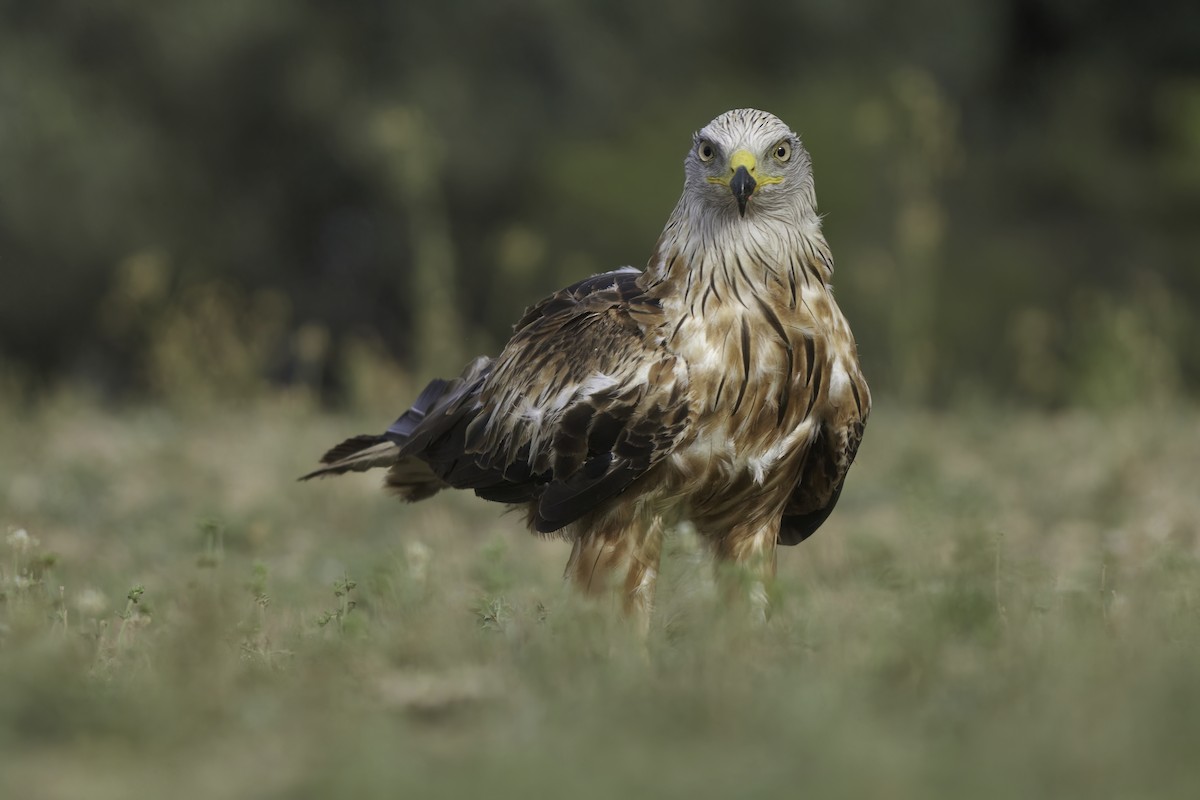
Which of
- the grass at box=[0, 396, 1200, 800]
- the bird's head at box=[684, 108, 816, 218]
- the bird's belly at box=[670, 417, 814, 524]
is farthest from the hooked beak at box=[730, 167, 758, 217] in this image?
the grass at box=[0, 396, 1200, 800]

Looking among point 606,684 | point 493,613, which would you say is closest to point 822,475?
point 493,613

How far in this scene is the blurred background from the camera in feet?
55.0

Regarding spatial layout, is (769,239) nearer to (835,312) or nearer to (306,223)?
(835,312)

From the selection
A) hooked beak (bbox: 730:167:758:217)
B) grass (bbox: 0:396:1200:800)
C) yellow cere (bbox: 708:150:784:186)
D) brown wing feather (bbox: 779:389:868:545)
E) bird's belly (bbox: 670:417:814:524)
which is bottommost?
grass (bbox: 0:396:1200:800)

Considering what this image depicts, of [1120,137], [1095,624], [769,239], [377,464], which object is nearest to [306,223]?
[1120,137]

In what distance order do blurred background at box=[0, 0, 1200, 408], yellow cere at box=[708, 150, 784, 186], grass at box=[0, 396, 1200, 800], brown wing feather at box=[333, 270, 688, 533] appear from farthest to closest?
blurred background at box=[0, 0, 1200, 408], yellow cere at box=[708, 150, 784, 186], brown wing feather at box=[333, 270, 688, 533], grass at box=[0, 396, 1200, 800]

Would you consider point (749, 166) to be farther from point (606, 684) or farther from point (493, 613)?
point (606, 684)

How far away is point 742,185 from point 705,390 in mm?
626

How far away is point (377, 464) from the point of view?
612cm

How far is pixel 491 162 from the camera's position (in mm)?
17266

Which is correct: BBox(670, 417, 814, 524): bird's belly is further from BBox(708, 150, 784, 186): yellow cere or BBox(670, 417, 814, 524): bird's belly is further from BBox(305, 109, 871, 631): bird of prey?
BBox(708, 150, 784, 186): yellow cere

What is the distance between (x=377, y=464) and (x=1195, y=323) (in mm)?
12744

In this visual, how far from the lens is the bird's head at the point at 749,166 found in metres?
5.09

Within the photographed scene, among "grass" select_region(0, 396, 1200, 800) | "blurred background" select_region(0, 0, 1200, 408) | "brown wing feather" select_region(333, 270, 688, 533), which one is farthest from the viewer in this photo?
"blurred background" select_region(0, 0, 1200, 408)
